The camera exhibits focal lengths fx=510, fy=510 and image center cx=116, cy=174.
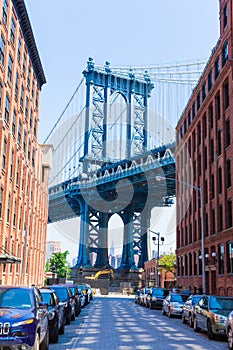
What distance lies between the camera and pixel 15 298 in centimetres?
1156

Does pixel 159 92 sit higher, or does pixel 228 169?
pixel 159 92

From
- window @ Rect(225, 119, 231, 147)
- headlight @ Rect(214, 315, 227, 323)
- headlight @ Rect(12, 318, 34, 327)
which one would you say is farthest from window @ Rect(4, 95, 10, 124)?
headlight @ Rect(12, 318, 34, 327)

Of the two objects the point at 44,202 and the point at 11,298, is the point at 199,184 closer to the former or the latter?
the point at 44,202

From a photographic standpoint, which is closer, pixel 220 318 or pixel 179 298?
pixel 220 318

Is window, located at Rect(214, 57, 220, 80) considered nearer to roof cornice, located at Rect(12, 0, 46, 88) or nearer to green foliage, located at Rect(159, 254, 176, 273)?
roof cornice, located at Rect(12, 0, 46, 88)

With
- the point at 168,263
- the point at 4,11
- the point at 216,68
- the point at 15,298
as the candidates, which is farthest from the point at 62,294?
the point at 168,263

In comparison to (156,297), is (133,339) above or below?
below

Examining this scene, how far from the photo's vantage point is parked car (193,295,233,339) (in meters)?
16.8

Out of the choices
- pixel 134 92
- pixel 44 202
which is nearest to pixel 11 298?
pixel 44 202

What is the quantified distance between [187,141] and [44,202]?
70.3 ft

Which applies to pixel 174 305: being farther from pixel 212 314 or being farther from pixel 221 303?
pixel 212 314

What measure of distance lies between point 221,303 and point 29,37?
118ft

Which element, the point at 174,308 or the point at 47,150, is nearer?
the point at 174,308

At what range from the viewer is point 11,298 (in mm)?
11555
